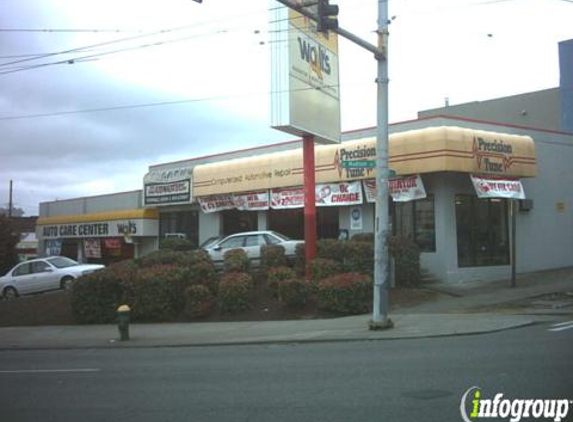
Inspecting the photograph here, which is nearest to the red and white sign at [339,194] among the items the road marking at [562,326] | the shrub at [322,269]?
the shrub at [322,269]

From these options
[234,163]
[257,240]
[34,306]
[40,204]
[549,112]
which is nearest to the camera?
[34,306]

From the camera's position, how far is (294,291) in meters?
18.5

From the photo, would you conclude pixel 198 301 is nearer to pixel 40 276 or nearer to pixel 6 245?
pixel 40 276

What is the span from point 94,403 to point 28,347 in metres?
8.44

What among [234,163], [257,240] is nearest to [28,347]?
[257,240]

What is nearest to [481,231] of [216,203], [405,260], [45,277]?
[405,260]

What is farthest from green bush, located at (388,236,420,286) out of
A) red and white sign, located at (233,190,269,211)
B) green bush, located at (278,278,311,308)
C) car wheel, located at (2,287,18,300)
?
car wheel, located at (2,287,18,300)

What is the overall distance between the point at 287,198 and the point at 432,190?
638cm

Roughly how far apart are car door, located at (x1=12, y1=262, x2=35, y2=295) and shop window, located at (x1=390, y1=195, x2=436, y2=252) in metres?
14.5

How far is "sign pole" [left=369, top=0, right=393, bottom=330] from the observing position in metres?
15.0

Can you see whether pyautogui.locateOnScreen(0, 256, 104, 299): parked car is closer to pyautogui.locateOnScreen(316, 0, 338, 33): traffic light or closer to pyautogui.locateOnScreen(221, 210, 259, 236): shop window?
pyautogui.locateOnScreen(221, 210, 259, 236): shop window

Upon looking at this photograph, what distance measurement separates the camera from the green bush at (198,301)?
19.2 metres

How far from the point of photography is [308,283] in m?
18.8

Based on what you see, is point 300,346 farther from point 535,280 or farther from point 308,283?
point 535,280
